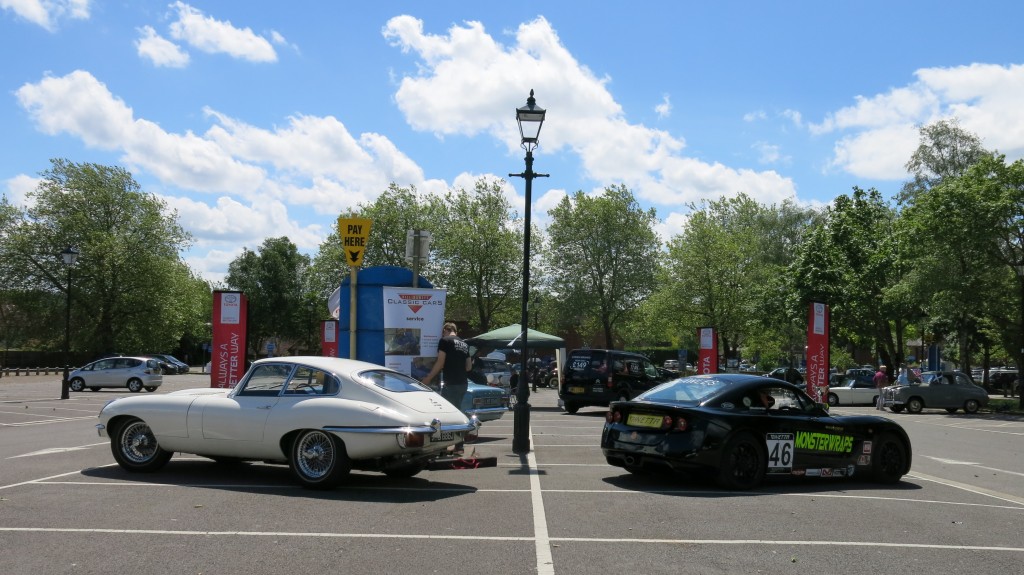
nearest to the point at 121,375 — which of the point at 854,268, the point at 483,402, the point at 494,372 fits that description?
the point at 494,372

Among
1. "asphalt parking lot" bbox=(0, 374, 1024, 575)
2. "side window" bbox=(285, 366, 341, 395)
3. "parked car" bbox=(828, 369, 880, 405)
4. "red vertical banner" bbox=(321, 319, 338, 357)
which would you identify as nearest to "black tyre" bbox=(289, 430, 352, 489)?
"asphalt parking lot" bbox=(0, 374, 1024, 575)

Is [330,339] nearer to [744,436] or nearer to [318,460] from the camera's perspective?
[318,460]

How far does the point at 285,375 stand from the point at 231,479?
1.35 m

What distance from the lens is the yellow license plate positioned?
9.62m

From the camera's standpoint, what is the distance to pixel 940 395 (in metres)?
31.4

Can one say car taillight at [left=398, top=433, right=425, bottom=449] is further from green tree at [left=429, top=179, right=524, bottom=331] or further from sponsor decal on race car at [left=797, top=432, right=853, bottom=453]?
green tree at [left=429, top=179, right=524, bottom=331]

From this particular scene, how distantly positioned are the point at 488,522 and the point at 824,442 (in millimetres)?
4894

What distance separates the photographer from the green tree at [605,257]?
61938 mm

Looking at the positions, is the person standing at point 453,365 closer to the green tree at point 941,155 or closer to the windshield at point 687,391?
the windshield at point 687,391

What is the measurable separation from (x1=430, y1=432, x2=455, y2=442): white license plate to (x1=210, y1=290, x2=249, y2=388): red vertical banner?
7357 mm

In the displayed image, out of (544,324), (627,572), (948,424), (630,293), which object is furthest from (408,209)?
(627,572)

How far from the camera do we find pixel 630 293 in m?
62.1

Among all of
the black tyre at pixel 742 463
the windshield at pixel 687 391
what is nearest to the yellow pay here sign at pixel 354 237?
the windshield at pixel 687 391

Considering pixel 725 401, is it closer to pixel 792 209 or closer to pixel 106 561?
pixel 106 561
